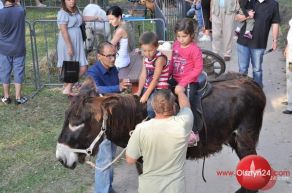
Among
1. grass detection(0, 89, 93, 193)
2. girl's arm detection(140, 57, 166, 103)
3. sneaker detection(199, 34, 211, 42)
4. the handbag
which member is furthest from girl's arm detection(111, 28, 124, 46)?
sneaker detection(199, 34, 211, 42)

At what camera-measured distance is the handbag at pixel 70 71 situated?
26.0 ft

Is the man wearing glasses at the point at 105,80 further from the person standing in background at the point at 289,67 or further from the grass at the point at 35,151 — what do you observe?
the person standing in background at the point at 289,67

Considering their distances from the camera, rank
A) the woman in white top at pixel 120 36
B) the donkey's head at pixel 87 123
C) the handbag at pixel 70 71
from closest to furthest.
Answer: the donkey's head at pixel 87 123 < the woman in white top at pixel 120 36 < the handbag at pixel 70 71

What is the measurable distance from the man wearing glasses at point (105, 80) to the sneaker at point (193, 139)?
0.78 m

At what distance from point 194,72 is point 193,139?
2.10 feet

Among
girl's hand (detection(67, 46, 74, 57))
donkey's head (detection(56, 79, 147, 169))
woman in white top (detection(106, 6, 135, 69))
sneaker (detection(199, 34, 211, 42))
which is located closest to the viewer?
donkey's head (detection(56, 79, 147, 169))

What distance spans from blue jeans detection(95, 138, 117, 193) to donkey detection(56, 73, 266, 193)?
0.45 meters

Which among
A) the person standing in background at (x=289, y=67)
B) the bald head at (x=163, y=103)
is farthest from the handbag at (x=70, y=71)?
the bald head at (x=163, y=103)

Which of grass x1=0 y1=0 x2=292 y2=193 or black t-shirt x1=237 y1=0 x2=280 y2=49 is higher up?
black t-shirt x1=237 y1=0 x2=280 y2=49

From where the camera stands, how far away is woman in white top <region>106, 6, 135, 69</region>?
23.4 ft

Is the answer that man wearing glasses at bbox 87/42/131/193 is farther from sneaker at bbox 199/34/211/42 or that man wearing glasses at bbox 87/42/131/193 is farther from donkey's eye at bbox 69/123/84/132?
sneaker at bbox 199/34/211/42

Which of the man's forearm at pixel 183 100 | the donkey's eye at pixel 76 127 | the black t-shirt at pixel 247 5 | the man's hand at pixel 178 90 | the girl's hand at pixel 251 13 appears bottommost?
the donkey's eye at pixel 76 127

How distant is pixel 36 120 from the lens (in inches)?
301

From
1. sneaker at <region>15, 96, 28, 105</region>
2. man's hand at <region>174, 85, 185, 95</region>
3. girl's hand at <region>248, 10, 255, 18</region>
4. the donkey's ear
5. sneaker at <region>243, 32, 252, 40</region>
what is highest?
girl's hand at <region>248, 10, 255, 18</region>
